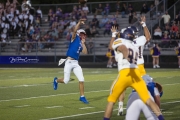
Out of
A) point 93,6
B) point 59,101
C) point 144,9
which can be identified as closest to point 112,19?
point 144,9

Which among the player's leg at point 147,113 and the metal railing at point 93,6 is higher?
the metal railing at point 93,6

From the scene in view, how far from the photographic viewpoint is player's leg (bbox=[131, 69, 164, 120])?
344 inches

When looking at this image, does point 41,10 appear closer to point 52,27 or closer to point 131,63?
point 52,27

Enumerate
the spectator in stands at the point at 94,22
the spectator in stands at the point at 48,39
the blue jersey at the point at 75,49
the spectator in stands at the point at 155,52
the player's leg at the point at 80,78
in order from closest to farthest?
the player's leg at the point at 80,78
the blue jersey at the point at 75,49
the spectator in stands at the point at 155,52
the spectator in stands at the point at 48,39
the spectator in stands at the point at 94,22

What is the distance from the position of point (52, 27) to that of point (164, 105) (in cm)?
2439

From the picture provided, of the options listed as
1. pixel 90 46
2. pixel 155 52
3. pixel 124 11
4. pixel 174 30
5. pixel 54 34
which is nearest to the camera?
pixel 155 52

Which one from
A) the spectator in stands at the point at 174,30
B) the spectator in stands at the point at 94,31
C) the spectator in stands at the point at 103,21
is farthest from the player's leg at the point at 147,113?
the spectator in stands at the point at 103,21

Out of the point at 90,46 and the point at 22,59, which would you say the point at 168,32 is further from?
the point at 22,59

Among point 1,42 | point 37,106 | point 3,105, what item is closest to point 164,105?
point 37,106

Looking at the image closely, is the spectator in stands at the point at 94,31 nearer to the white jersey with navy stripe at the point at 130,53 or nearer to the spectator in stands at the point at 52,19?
the spectator in stands at the point at 52,19

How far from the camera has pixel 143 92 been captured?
8.94 metres

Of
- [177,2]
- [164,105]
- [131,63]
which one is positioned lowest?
[164,105]

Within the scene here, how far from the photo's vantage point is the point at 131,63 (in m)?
9.52

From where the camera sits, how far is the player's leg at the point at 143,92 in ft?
28.7
